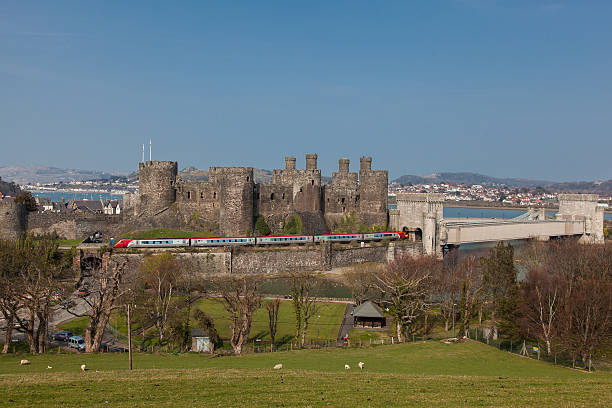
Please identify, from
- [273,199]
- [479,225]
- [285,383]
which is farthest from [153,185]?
[285,383]

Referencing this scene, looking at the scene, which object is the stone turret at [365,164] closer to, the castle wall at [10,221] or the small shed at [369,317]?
the small shed at [369,317]

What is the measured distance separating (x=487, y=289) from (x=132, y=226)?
3514 cm

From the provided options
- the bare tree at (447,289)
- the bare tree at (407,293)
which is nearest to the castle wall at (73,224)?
the bare tree at (407,293)

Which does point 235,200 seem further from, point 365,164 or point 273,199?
point 365,164

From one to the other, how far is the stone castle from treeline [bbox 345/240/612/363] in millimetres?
12701

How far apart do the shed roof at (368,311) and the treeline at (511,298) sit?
0.76 metres

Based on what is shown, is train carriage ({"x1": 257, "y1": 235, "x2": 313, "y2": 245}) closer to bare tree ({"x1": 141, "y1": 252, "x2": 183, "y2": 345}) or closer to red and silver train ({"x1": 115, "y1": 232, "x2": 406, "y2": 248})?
red and silver train ({"x1": 115, "y1": 232, "x2": 406, "y2": 248})

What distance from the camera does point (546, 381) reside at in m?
19.1

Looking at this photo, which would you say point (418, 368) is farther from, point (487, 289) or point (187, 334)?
point (487, 289)

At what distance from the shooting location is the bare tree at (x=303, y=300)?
31698 millimetres

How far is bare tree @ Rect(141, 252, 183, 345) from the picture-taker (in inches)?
1265

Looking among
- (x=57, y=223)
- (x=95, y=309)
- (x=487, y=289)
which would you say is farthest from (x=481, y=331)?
(x=57, y=223)

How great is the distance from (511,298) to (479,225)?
3607 centimetres

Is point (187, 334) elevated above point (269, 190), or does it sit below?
below
